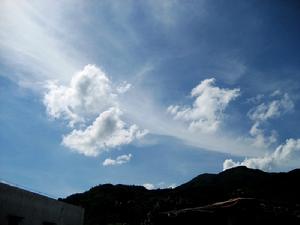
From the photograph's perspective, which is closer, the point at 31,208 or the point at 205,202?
the point at 31,208

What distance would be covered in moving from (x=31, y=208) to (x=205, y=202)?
A: 27.5m

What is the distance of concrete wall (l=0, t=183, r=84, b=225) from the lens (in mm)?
19109

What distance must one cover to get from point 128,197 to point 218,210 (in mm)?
45142

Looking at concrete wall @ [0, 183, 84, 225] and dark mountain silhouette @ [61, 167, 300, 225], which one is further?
concrete wall @ [0, 183, 84, 225]

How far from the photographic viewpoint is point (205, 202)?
147 ft

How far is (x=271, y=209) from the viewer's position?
976cm

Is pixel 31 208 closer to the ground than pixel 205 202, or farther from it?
closer to the ground

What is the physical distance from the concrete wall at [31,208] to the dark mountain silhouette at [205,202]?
251 inches

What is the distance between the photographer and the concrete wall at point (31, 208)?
19.1m

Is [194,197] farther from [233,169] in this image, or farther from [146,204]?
[233,169]

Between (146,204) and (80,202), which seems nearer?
(146,204)

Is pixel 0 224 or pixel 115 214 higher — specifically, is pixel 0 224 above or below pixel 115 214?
below

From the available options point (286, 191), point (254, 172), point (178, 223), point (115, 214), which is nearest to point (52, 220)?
point (178, 223)

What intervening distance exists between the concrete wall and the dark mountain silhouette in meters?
6.38
